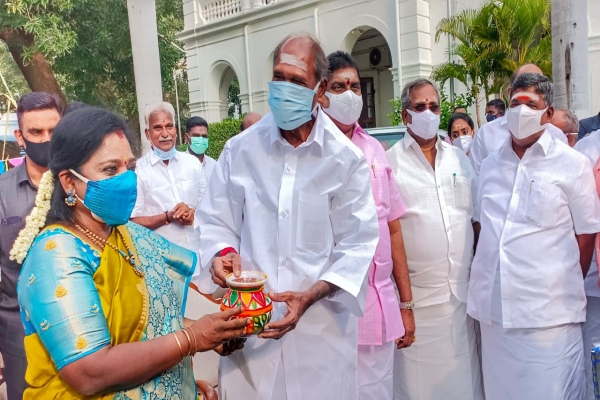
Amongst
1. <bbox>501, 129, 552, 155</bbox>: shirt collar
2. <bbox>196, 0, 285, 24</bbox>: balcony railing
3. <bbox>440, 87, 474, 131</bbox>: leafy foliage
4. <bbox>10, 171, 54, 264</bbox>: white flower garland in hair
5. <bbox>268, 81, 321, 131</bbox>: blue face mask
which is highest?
<bbox>196, 0, 285, 24</bbox>: balcony railing

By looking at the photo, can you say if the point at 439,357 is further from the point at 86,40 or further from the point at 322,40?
the point at 322,40

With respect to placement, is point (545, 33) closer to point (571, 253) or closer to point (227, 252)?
point (571, 253)

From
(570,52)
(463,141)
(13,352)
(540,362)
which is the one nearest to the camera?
(13,352)

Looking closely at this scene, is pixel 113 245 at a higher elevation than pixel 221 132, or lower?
lower

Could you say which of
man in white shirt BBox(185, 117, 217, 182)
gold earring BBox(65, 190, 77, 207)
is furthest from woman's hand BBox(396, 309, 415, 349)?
man in white shirt BBox(185, 117, 217, 182)

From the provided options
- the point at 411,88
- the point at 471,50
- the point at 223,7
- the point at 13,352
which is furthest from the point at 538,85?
the point at 223,7

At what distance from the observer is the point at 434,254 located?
301 cm

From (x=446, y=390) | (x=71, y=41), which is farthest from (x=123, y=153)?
(x=71, y=41)

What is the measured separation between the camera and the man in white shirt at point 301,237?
2088 millimetres

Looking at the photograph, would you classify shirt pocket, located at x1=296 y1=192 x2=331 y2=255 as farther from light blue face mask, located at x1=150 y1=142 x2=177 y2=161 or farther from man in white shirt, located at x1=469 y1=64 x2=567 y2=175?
light blue face mask, located at x1=150 y1=142 x2=177 y2=161

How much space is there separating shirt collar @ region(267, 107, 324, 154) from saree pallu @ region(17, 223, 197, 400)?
2.27ft

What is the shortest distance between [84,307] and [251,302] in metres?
0.54

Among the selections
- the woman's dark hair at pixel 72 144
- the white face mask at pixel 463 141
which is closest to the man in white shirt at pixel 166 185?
the woman's dark hair at pixel 72 144

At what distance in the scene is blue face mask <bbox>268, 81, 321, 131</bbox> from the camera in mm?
2127
